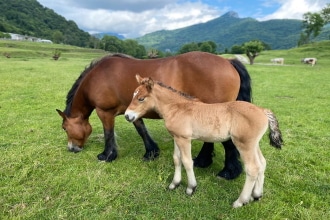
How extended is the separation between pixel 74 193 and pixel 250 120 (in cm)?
286

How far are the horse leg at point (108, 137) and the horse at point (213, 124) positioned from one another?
143 cm

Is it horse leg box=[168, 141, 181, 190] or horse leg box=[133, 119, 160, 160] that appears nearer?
horse leg box=[168, 141, 181, 190]

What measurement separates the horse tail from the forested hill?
126620 mm

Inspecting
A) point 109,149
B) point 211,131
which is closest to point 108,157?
point 109,149

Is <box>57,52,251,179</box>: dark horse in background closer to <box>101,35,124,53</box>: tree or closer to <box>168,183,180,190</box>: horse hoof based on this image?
<box>168,183,180,190</box>: horse hoof

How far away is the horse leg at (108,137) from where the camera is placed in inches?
217

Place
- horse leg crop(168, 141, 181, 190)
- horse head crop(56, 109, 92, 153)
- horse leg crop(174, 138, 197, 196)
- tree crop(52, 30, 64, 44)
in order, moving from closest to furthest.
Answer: horse leg crop(174, 138, 197, 196), horse leg crop(168, 141, 181, 190), horse head crop(56, 109, 92, 153), tree crop(52, 30, 64, 44)

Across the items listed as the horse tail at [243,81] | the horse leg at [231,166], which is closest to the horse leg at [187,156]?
the horse leg at [231,166]

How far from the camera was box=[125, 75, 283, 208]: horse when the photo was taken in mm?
3670

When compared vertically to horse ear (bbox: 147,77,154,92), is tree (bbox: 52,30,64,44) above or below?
below

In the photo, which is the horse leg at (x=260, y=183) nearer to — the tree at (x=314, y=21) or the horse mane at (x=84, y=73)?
the horse mane at (x=84, y=73)

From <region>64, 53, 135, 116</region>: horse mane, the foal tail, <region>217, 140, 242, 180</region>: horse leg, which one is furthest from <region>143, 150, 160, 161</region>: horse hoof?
the foal tail

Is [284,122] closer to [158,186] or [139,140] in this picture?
[139,140]

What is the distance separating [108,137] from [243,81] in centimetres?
294
